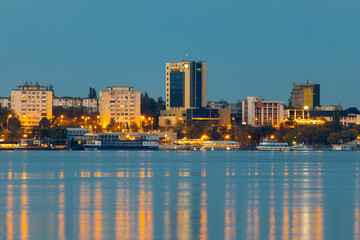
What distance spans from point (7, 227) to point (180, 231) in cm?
770

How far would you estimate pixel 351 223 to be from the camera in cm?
3547

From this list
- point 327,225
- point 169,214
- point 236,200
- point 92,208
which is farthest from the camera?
point 236,200

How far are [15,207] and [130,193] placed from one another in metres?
11.3

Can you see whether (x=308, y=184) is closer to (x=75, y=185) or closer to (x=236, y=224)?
(x=75, y=185)

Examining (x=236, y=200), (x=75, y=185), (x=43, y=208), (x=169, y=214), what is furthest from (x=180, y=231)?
(x=75, y=185)

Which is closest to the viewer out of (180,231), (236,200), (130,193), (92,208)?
(180,231)

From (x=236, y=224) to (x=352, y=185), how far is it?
30.2 metres

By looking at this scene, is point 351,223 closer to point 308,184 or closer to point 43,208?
point 43,208

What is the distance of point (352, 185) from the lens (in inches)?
2456

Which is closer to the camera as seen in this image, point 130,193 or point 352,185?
point 130,193

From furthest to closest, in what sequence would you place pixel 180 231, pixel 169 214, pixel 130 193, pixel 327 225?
pixel 130 193 < pixel 169 214 < pixel 327 225 < pixel 180 231

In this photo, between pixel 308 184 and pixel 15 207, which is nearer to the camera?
pixel 15 207

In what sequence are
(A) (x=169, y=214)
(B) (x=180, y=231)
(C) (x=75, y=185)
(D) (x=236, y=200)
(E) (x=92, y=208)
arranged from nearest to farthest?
(B) (x=180, y=231)
(A) (x=169, y=214)
(E) (x=92, y=208)
(D) (x=236, y=200)
(C) (x=75, y=185)

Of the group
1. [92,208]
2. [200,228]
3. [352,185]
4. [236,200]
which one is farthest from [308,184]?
[200,228]
